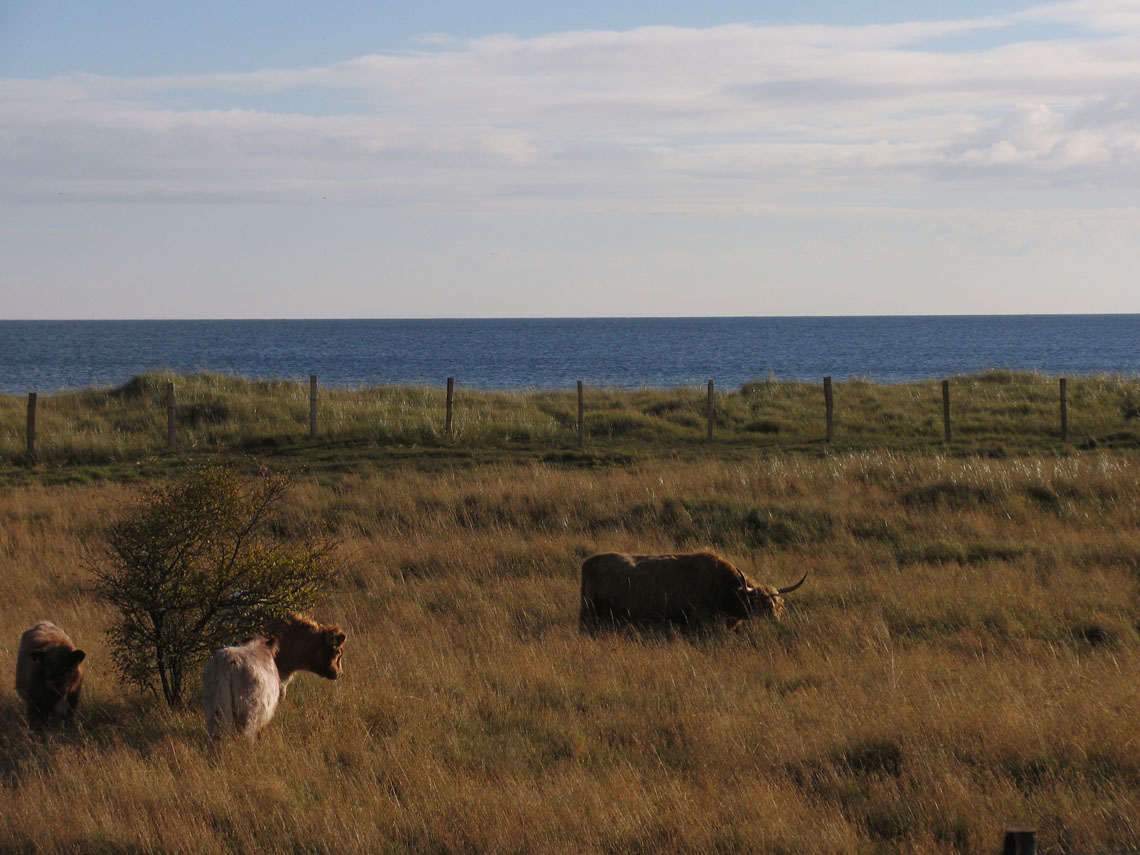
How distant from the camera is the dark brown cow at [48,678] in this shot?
648 centimetres

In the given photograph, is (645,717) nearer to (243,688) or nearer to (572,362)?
(243,688)

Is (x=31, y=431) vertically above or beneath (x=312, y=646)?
above

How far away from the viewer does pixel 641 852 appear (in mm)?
4789

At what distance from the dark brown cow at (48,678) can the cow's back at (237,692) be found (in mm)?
1165

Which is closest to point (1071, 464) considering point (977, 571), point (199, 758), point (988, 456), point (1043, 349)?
point (988, 456)

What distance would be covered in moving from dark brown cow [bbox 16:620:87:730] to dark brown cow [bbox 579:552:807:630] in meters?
4.13

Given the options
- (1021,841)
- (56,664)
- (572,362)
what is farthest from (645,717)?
(572,362)

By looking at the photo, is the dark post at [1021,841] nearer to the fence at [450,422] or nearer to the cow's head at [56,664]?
the cow's head at [56,664]

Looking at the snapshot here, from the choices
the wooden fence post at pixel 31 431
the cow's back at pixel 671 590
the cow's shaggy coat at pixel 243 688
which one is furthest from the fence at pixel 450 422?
the cow's shaggy coat at pixel 243 688

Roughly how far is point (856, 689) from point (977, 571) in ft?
14.1

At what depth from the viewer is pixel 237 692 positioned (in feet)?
19.2

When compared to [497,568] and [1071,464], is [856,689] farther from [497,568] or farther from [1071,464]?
[1071,464]

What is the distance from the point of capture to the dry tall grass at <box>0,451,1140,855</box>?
5016 millimetres

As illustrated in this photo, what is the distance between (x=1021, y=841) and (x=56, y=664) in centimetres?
571
